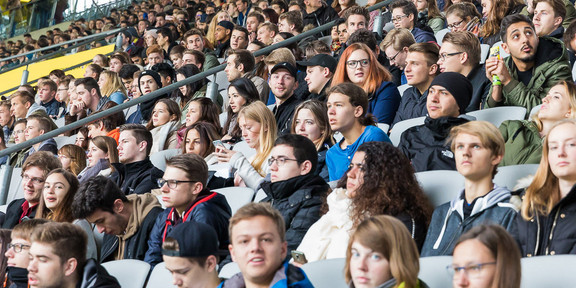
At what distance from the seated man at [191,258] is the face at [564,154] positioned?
1.36 meters

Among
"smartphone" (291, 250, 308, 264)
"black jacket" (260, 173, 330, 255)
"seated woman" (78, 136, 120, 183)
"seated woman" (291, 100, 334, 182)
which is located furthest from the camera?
"seated woman" (78, 136, 120, 183)

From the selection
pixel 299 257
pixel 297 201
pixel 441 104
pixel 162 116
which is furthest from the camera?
pixel 162 116

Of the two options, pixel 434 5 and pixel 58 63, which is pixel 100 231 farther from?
pixel 58 63

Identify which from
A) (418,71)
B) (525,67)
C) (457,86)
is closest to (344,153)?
(457,86)

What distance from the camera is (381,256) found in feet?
9.24

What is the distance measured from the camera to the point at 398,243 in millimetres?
2822

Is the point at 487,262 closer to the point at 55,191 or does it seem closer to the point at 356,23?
the point at 55,191

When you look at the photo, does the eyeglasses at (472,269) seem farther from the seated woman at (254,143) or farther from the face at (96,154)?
the face at (96,154)

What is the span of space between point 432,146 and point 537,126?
55cm

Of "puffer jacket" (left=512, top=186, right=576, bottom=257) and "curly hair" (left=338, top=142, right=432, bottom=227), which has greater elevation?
"curly hair" (left=338, top=142, right=432, bottom=227)

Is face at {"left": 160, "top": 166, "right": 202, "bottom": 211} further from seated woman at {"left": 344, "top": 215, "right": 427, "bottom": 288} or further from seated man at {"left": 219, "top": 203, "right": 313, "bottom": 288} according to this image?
seated woman at {"left": 344, "top": 215, "right": 427, "bottom": 288}

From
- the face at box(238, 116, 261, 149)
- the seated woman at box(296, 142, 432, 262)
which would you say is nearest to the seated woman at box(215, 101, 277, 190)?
the face at box(238, 116, 261, 149)

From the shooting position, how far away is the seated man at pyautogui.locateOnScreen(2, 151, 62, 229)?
551cm

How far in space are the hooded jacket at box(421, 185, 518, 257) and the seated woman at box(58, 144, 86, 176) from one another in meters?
3.62
